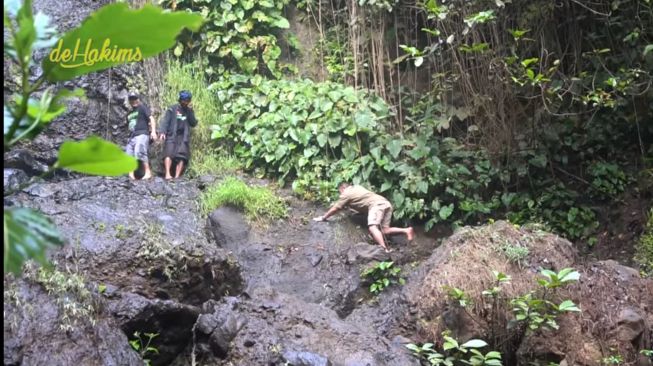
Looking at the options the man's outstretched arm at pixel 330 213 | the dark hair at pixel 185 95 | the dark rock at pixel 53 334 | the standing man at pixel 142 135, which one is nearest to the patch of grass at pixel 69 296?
the dark rock at pixel 53 334

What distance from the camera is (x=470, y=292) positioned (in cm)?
555

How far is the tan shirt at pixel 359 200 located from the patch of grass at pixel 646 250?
8.87 feet

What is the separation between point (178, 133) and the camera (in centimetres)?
909

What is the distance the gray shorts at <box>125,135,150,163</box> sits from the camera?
28.7 feet

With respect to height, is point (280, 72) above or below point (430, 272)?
above

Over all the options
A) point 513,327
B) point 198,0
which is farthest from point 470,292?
point 198,0

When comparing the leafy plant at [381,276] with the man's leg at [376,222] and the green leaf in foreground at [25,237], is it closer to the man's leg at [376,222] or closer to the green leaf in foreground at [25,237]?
the man's leg at [376,222]

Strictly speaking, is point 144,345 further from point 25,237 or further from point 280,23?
point 280,23

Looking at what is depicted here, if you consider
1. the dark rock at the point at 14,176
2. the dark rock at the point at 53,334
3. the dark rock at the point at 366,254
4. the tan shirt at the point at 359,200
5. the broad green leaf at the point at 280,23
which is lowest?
the dark rock at the point at 366,254

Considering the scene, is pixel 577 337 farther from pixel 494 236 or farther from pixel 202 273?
pixel 202 273

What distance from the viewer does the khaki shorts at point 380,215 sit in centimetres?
769

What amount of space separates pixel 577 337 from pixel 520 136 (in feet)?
11.7

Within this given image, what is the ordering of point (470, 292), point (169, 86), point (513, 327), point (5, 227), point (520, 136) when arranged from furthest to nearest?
1. point (169, 86)
2. point (520, 136)
3. point (470, 292)
4. point (513, 327)
5. point (5, 227)

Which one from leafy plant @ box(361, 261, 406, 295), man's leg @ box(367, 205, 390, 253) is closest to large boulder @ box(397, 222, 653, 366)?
leafy plant @ box(361, 261, 406, 295)
